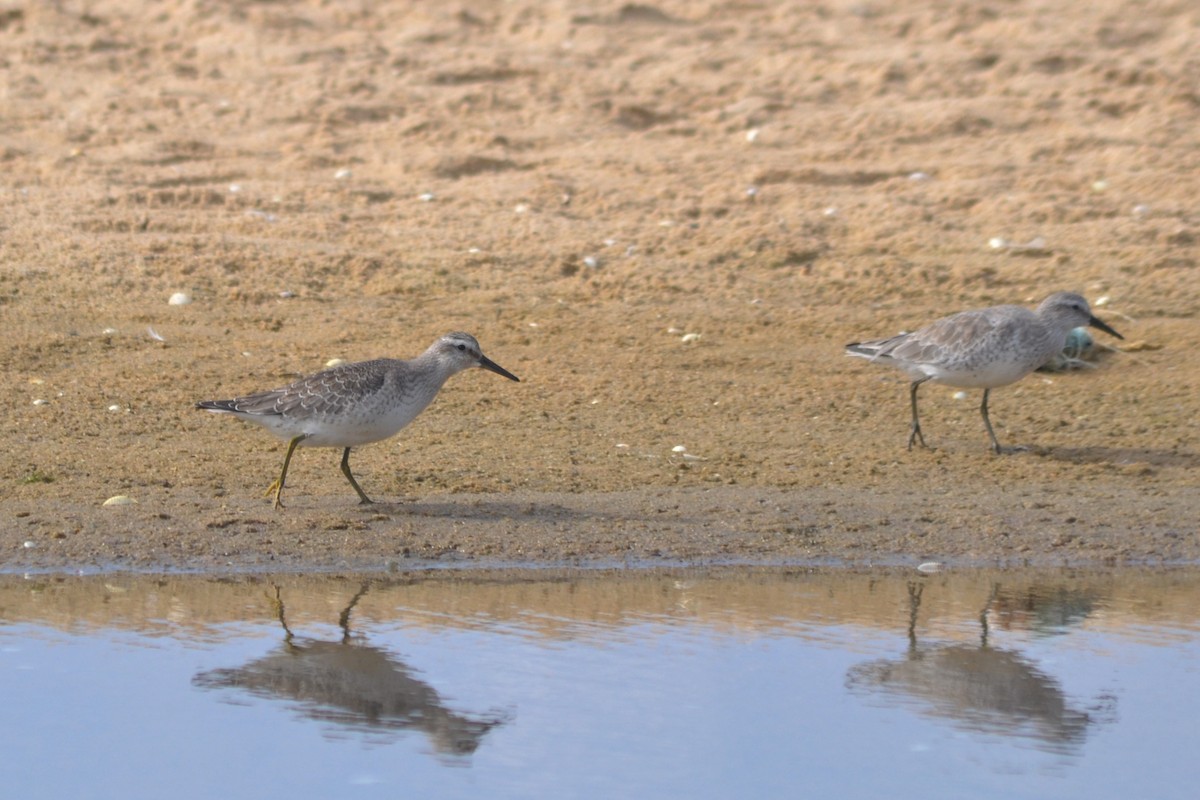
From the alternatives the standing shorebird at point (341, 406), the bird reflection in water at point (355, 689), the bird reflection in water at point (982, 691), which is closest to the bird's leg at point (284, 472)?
the standing shorebird at point (341, 406)

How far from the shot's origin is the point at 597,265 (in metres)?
11.9

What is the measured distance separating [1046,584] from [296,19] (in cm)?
987

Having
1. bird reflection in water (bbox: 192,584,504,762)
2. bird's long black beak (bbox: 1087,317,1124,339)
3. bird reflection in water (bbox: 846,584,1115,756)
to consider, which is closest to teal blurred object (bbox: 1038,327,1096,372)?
bird's long black beak (bbox: 1087,317,1124,339)

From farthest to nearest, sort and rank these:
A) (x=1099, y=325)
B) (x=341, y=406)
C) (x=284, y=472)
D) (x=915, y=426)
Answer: (x=1099, y=325), (x=915, y=426), (x=284, y=472), (x=341, y=406)

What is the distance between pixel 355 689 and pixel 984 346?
453 centimetres

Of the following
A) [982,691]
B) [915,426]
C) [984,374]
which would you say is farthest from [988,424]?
[982,691]

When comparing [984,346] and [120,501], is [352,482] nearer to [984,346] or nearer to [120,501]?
[120,501]

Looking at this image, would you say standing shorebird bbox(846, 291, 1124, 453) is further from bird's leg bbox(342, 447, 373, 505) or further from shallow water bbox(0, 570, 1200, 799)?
bird's leg bbox(342, 447, 373, 505)

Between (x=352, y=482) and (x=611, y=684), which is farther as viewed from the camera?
(x=352, y=482)

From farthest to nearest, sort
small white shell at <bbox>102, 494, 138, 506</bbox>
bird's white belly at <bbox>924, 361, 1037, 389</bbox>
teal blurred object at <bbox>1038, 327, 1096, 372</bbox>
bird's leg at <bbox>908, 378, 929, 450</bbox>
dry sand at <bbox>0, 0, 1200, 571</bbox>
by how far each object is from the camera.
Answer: teal blurred object at <bbox>1038, 327, 1096, 372</bbox>, bird's leg at <bbox>908, 378, 929, 450</bbox>, bird's white belly at <bbox>924, 361, 1037, 389</bbox>, dry sand at <bbox>0, 0, 1200, 571</bbox>, small white shell at <bbox>102, 494, 138, 506</bbox>

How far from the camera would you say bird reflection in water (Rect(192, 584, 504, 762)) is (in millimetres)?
6148

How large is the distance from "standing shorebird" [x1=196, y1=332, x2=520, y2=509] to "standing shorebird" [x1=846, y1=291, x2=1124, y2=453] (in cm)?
295

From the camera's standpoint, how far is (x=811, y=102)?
564 inches

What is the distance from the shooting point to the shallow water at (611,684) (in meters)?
5.75
